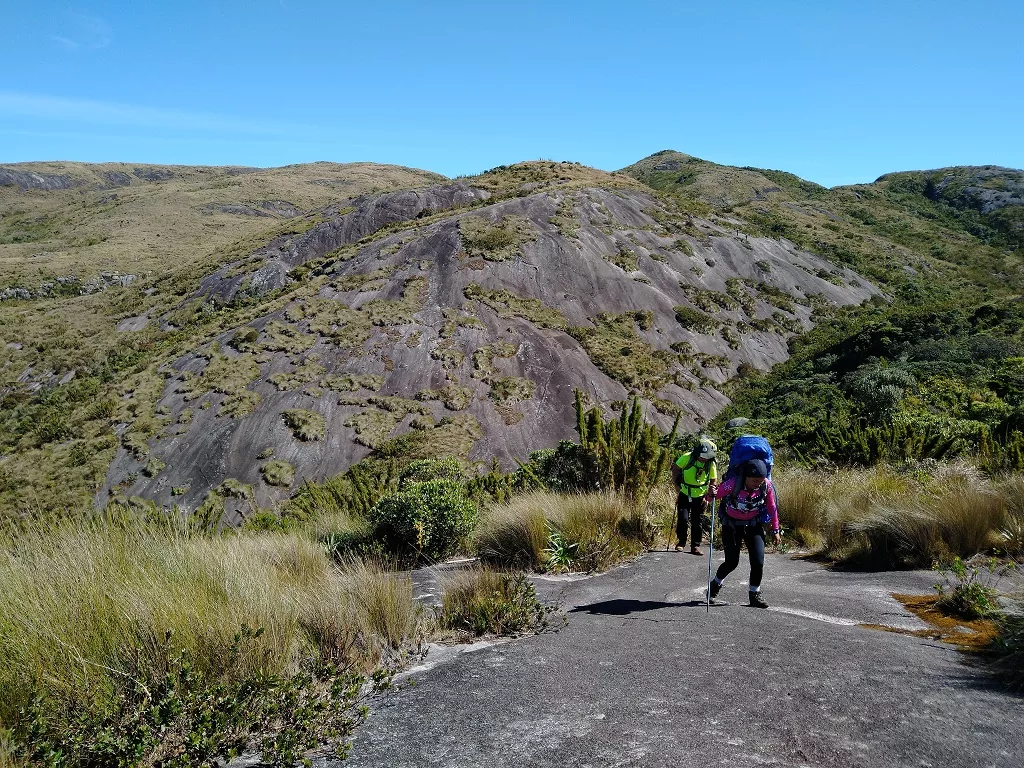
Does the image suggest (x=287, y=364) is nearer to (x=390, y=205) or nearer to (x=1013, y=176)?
(x=390, y=205)

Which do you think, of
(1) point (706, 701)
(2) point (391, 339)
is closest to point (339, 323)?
(2) point (391, 339)

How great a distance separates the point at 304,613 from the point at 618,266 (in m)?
31.9

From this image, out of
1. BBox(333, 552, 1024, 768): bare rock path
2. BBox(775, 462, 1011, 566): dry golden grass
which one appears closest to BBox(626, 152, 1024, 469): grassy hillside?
BBox(775, 462, 1011, 566): dry golden grass

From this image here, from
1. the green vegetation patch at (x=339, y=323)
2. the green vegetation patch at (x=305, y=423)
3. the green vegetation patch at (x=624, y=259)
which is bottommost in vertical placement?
the green vegetation patch at (x=305, y=423)

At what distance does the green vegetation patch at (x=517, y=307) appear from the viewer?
29016mm

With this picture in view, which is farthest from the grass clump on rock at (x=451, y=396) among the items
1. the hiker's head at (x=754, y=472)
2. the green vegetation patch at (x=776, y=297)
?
the green vegetation patch at (x=776, y=297)

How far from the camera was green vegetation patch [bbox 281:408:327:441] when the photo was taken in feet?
71.5

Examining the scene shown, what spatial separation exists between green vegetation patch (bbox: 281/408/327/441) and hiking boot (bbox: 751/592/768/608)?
740 inches

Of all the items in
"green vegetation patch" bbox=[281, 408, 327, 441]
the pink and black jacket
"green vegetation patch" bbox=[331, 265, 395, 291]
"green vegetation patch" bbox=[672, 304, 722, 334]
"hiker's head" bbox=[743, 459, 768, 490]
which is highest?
"green vegetation patch" bbox=[331, 265, 395, 291]

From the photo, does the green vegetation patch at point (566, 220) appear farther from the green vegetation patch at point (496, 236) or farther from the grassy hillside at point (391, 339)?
the green vegetation patch at point (496, 236)

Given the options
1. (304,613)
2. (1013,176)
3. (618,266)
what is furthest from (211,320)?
(1013,176)

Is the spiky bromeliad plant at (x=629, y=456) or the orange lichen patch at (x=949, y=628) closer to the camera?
the orange lichen patch at (x=949, y=628)

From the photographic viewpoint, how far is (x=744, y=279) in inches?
1489

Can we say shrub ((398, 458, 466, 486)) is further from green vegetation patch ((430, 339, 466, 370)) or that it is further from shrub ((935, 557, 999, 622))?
green vegetation patch ((430, 339, 466, 370))
